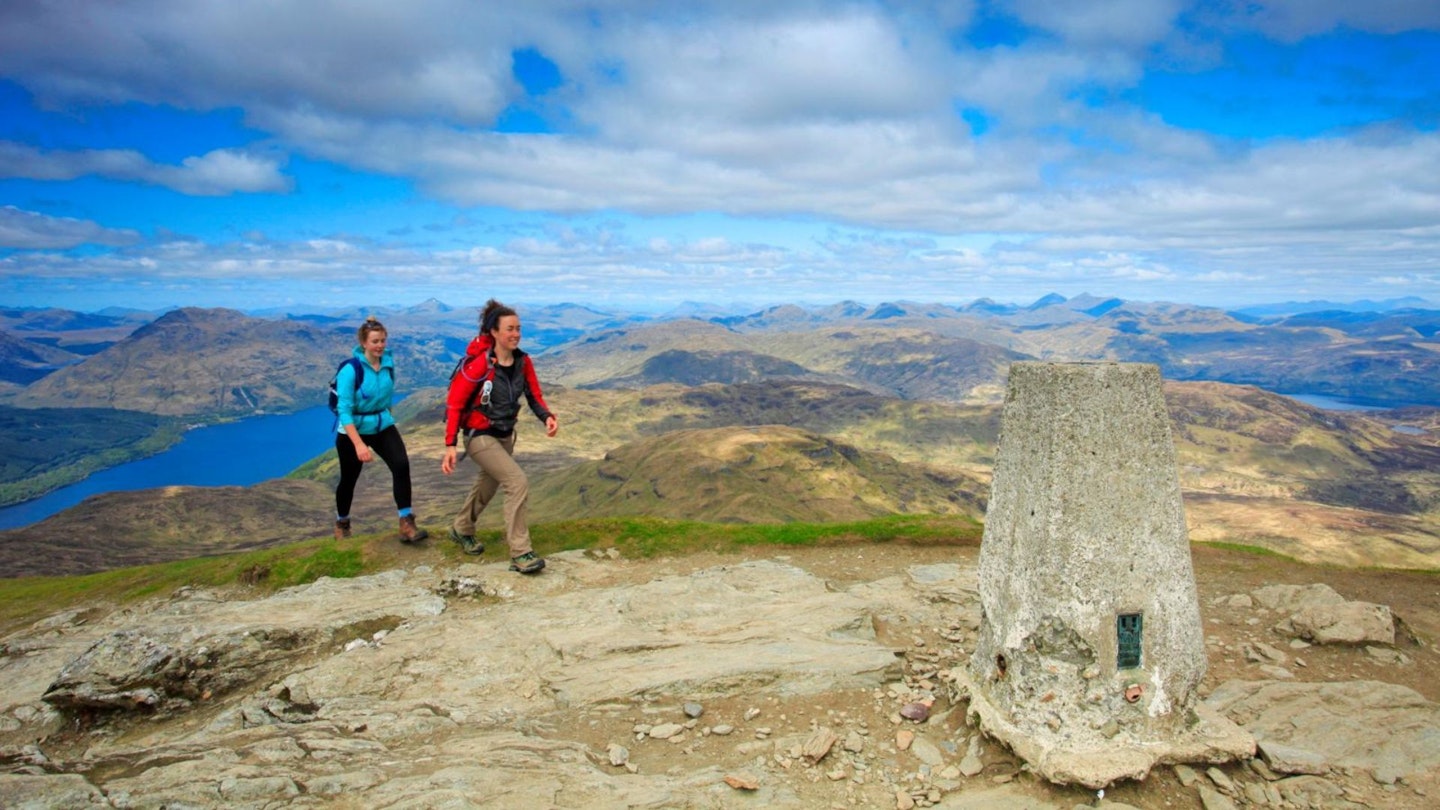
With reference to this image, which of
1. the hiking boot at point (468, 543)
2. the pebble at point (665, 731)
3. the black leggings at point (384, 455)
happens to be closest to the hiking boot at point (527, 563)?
the hiking boot at point (468, 543)

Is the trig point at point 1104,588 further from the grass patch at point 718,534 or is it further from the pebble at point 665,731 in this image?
Answer: the grass patch at point 718,534

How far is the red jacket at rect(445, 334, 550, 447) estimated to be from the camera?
1426 centimetres

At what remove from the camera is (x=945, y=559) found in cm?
2047

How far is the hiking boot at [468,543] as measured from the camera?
56.8 feet

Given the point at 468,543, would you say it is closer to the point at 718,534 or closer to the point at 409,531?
the point at 409,531

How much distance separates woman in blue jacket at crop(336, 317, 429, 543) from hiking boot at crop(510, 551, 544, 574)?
303cm

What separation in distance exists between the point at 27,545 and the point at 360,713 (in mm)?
247471

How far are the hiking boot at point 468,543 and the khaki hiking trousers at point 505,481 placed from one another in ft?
4.18

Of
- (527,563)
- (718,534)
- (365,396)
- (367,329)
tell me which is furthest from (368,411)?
(718,534)

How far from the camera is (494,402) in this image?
14.6 meters

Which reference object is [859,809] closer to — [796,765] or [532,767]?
[796,765]

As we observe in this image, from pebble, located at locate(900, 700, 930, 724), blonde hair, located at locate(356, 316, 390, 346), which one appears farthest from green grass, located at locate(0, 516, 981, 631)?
pebble, located at locate(900, 700, 930, 724)

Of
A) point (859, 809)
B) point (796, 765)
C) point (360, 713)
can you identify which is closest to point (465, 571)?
point (360, 713)

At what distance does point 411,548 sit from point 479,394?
19.9 feet
